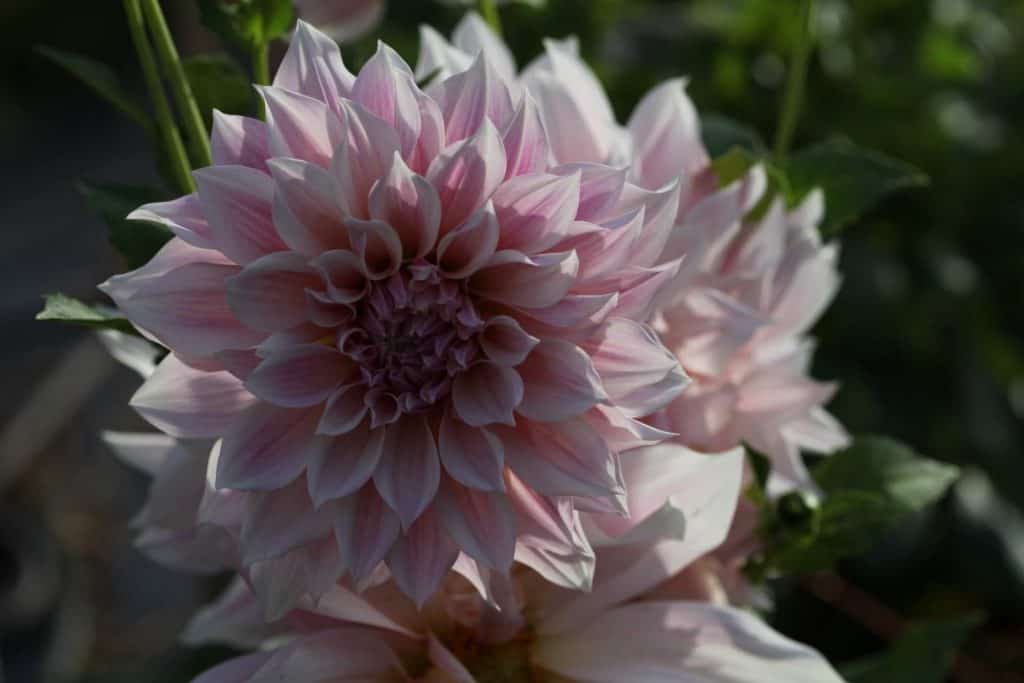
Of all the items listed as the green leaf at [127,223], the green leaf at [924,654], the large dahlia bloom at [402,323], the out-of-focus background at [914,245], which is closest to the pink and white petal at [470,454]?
the large dahlia bloom at [402,323]

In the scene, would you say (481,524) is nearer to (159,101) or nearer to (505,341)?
(505,341)

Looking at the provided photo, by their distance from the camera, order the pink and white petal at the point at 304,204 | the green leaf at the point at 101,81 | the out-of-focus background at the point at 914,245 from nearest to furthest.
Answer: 1. the pink and white petal at the point at 304,204
2. the green leaf at the point at 101,81
3. the out-of-focus background at the point at 914,245

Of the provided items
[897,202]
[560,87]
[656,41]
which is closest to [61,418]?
[656,41]

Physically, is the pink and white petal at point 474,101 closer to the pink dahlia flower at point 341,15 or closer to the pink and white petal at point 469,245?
the pink and white petal at point 469,245

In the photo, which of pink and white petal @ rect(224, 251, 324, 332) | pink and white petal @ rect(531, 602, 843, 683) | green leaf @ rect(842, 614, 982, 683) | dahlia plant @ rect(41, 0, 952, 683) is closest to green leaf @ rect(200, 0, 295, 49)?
dahlia plant @ rect(41, 0, 952, 683)

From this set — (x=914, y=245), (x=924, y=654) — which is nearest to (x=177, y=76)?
(x=924, y=654)

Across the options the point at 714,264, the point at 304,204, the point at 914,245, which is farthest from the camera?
the point at 914,245
